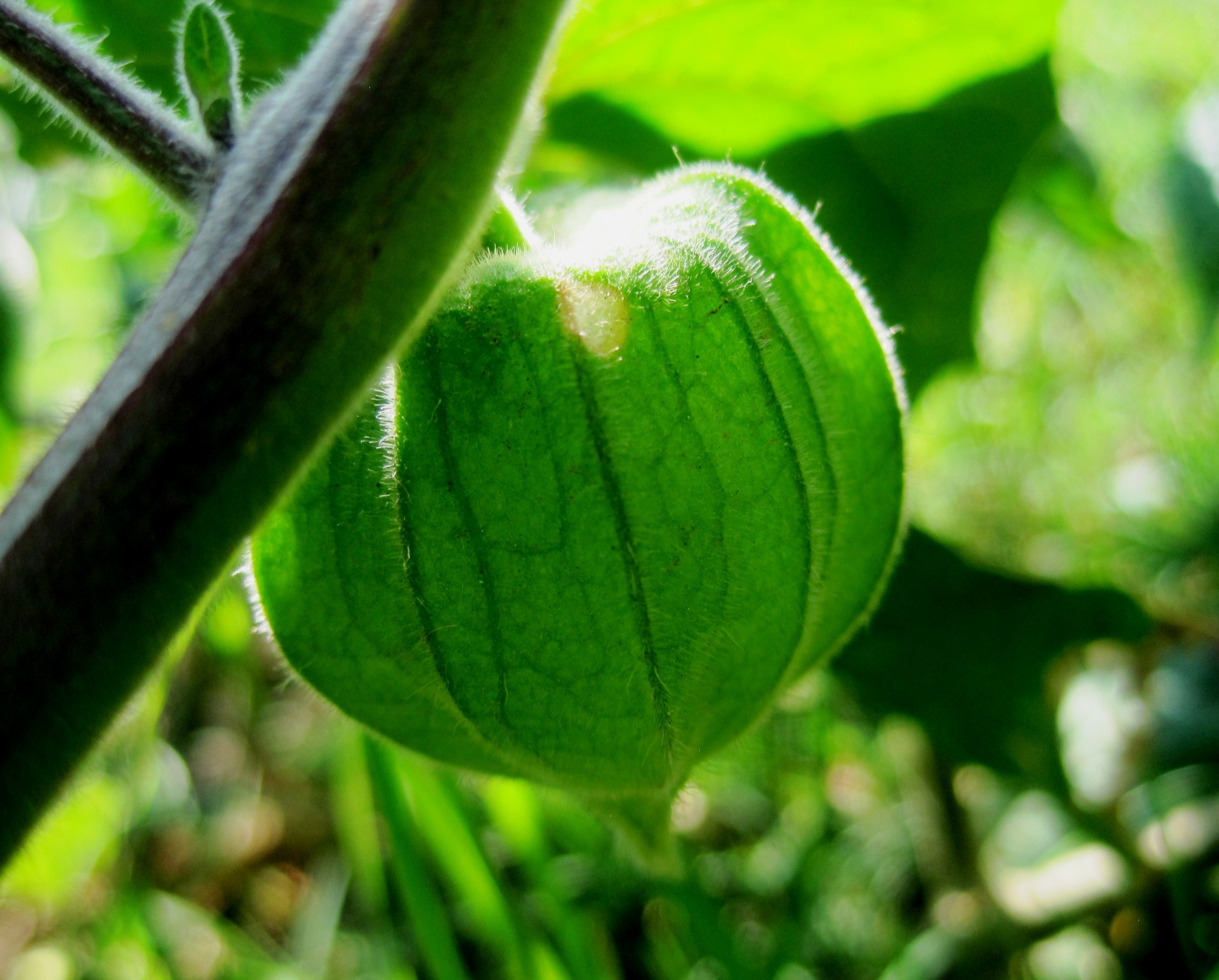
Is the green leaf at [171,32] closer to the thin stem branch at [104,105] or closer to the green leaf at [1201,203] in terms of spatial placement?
the thin stem branch at [104,105]

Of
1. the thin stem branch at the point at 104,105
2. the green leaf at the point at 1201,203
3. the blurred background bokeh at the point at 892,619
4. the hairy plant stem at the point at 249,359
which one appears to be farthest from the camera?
the blurred background bokeh at the point at 892,619

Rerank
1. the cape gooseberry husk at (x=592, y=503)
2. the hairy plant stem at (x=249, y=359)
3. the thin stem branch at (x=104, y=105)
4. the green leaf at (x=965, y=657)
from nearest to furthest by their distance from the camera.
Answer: the hairy plant stem at (x=249, y=359), the thin stem branch at (x=104, y=105), the cape gooseberry husk at (x=592, y=503), the green leaf at (x=965, y=657)

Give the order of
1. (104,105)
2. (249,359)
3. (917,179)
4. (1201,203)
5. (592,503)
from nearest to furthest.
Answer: (249,359) → (104,105) → (592,503) → (1201,203) → (917,179)

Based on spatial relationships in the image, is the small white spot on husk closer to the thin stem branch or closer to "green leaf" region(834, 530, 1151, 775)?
the thin stem branch

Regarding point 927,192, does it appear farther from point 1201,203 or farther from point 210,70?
point 210,70

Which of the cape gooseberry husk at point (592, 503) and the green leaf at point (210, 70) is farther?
the cape gooseberry husk at point (592, 503)

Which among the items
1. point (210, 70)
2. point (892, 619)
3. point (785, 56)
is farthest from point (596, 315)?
point (892, 619)

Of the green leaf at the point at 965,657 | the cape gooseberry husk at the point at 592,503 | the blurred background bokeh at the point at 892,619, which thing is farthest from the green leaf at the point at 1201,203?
the cape gooseberry husk at the point at 592,503

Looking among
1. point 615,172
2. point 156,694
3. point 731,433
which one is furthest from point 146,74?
point 731,433

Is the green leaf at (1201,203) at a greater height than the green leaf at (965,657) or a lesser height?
greater
